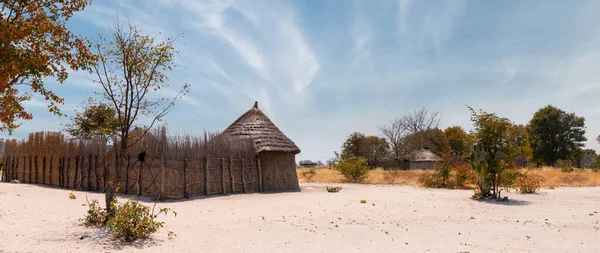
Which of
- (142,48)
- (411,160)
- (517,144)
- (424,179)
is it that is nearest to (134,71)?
(142,48)

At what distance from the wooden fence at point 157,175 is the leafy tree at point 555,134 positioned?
1481 inches

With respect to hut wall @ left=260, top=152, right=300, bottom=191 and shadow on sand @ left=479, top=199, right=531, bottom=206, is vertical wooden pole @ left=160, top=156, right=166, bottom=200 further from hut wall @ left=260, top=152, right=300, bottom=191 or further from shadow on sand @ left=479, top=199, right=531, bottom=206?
shadow on sand @ left=479, top=199, right=531, bottom=206

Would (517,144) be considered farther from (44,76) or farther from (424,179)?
(44,76)

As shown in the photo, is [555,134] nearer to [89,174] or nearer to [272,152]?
[272,152]

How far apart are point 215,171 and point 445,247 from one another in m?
9.60

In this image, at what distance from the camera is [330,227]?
818 cm

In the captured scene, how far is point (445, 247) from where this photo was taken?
6.54 meters

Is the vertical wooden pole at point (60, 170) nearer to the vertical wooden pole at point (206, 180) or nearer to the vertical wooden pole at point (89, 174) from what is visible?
the vertical wooden pole at point (89, 174)

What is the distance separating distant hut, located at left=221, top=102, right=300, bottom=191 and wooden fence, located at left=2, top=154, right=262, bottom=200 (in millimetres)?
489

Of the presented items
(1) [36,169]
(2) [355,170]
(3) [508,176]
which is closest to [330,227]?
(3) [508,176]

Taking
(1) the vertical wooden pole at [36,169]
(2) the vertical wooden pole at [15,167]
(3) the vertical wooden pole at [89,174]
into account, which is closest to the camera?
(3) the vertical wooden pole at [89,174]

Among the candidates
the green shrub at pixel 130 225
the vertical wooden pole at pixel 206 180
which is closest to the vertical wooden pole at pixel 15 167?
the vertical wooden pole at pixel 206 180

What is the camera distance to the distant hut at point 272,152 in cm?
1634

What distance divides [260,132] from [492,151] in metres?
8.84
